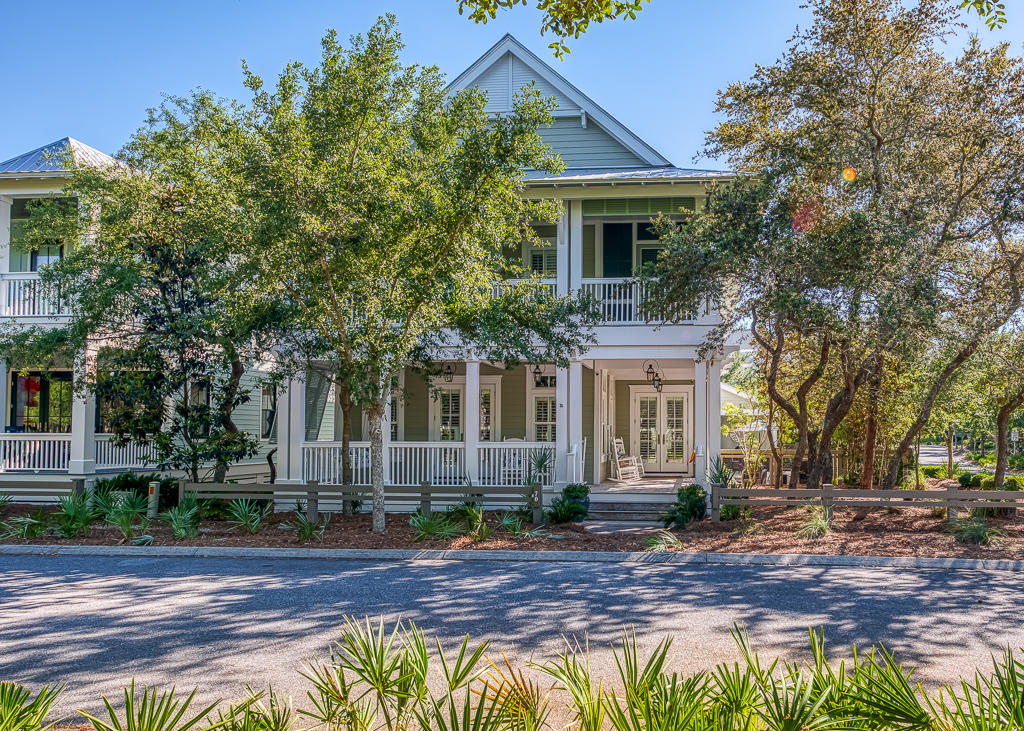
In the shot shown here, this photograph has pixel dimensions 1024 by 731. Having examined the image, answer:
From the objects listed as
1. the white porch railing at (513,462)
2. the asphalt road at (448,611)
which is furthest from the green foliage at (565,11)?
the white porch railing at (513,462)

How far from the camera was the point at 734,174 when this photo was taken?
1534 centimetres

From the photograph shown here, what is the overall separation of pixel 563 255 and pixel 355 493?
6.17m

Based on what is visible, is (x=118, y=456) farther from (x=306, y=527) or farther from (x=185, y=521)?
(x=306, y=527)

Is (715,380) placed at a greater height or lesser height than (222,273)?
lesser

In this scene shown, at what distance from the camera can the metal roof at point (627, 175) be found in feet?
51.6

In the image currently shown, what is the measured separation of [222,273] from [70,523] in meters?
4.70

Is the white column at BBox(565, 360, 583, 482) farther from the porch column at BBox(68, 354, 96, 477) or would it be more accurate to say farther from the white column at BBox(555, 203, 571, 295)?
the porch column at BBox(68, 354, 96, 477)

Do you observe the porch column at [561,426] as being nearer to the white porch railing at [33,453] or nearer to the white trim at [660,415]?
the white trim at [660,415]

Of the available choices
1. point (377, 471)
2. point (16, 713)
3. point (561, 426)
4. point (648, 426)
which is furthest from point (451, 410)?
point (16, 713)

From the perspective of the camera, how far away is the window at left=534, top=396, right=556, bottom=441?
19.2m

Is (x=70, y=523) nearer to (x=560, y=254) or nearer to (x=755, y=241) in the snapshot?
(x=560, y=254)

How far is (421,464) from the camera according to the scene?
54.6 ft

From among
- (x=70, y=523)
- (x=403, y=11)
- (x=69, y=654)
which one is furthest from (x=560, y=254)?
(x=69, y=654)

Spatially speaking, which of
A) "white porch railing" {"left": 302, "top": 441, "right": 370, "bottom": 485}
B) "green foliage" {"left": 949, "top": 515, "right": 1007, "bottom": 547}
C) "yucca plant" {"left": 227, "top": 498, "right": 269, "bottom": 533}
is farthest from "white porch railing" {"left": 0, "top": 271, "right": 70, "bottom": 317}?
"green foliage" {"left": 949, "top": 515, "right": 1007, "bottom": 547}
